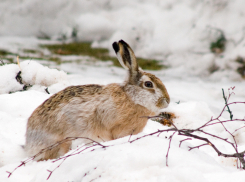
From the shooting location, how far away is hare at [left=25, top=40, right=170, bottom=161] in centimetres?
271

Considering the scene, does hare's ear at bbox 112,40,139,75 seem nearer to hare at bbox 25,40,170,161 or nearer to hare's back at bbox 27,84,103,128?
hare at bbox 25,40,170,161

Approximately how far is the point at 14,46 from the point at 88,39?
2619 mm

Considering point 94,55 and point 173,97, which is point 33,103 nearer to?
point 173,97

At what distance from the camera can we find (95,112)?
2.79 metres

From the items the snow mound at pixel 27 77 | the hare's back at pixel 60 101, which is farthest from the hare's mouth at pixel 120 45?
the snow mound at pixel 27 77

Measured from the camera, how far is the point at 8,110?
Answer: 12.3 ft

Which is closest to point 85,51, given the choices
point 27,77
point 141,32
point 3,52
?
point 141,32

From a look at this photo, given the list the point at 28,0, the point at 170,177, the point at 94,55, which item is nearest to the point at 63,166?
the point at 170,177

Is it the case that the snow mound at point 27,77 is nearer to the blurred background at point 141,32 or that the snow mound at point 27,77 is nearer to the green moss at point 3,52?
the blurred background at point 141,32

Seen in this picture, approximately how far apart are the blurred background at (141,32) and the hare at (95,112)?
3.93 m

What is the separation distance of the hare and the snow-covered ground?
294mm

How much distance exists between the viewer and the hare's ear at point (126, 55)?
2.83m

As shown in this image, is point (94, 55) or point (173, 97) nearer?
point (173, 97)

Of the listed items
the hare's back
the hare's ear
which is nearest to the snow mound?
the hare's back
